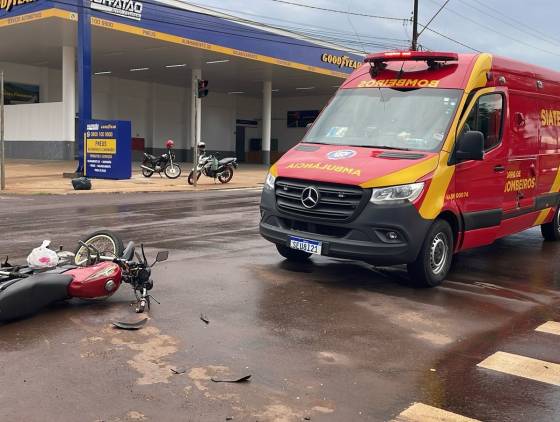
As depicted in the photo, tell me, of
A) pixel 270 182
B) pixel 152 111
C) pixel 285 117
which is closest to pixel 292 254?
pixel 270 182

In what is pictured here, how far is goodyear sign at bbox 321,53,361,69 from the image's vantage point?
125 ft

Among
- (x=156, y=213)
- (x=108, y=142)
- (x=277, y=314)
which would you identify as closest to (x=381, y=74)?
(x=277, y=314)

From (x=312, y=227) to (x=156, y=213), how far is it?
23.4 ft

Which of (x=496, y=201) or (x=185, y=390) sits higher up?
(x=496, y=201)

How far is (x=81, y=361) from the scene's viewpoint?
14.4 ft

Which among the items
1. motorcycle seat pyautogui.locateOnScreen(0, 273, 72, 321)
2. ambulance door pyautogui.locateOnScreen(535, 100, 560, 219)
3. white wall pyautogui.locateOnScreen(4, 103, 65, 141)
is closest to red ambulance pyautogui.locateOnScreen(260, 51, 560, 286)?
ambulance door pyautogui.locateOnScreen(535, 100, 560, 219)

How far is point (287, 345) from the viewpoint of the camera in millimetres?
4879

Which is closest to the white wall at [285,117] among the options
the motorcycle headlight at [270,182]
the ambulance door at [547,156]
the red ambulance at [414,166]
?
the ambulance door at [547,156]

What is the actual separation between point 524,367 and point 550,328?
121 cm

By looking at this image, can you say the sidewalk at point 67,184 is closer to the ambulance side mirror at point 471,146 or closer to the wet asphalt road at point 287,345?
the wet asphalt road at point 287,345

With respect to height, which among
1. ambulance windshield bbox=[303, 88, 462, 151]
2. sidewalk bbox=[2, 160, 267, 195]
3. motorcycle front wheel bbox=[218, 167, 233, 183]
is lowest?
sidewalk bbox=[2, 160, 267, 195]

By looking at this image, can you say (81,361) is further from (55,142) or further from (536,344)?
(55,142)

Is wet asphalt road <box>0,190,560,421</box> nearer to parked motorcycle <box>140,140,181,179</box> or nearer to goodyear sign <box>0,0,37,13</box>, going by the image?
parked motorcycle <box>140,140,181,179</box>

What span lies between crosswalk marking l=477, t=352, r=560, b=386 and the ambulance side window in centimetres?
326
